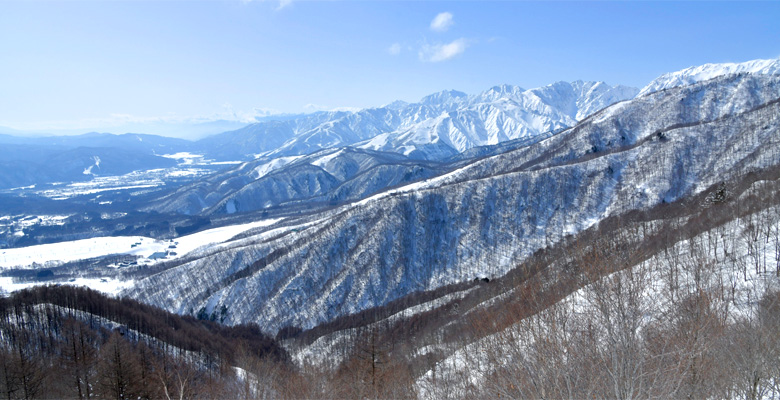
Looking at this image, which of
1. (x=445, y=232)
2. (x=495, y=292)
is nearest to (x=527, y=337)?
(x=495, y=292)

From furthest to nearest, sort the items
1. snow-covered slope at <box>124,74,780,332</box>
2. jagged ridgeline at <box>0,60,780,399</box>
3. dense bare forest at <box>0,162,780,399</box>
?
snow-covered slope at <box>124,74,780,332</box> < jagged ridgeline at <box>0,60,780,399</box> < dense bare forest at <box>0,162,780,399</box>

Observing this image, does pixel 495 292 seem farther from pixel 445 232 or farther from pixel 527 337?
pixel 445 232

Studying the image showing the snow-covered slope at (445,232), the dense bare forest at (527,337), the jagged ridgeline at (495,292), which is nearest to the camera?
the dense bare forest at (527,337)

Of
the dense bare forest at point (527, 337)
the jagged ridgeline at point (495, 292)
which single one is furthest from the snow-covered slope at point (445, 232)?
the dense bare forest at point (527, 337)

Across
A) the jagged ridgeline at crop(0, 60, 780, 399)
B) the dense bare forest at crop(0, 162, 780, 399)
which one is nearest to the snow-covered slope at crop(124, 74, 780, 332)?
the jagged ridgeline at crop(0, 60, 780, 399)

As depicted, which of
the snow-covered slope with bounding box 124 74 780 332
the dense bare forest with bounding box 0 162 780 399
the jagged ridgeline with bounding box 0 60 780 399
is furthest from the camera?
the snow-covered slope with bounding box 124 74 780 332

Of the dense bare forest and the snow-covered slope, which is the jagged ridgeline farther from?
the snow-covered slope

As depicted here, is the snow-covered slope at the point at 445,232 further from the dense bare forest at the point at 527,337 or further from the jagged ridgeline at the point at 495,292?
the dense bare forest at the point at 527,337

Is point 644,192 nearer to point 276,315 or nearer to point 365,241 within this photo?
point 365,241

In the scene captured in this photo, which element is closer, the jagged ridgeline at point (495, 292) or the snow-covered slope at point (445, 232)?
the jagged ridgeline at point (495, 292)
